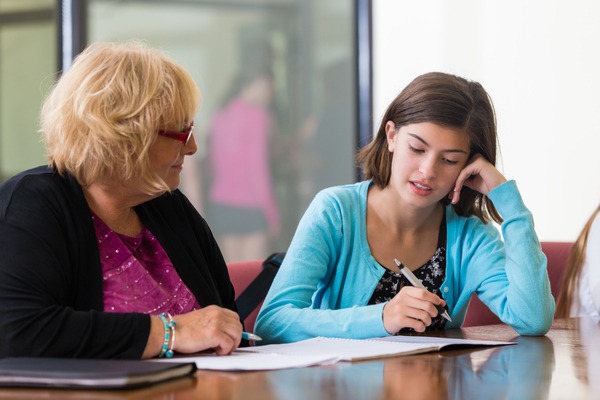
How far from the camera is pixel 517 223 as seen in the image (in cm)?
212

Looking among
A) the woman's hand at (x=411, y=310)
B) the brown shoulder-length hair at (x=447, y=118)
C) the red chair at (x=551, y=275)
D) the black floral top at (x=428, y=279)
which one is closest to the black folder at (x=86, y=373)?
the woman's hand at (x=411, y=310)

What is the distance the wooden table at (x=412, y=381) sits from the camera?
1.14 metres

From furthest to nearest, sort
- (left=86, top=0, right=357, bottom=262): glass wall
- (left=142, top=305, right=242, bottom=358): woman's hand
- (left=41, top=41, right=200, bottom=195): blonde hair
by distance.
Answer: (left=86, top=0, right=357, bottom=262): glass wall, (left=41, top=41, right=200, bottom=195): blonde hair, (left=142, top=305, right=242, bottom=358): woman's hand

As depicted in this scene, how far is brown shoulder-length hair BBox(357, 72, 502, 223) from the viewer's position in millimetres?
2086

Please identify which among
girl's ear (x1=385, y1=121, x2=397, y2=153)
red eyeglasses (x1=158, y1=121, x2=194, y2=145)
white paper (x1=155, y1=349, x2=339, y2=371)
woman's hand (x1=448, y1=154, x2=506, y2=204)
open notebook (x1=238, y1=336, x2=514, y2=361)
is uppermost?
red eyeglasses (x1=158, y1=121, x2=194, y2=145)

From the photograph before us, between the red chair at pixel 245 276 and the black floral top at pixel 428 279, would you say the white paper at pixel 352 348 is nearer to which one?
the black floral top at pixel 428 279

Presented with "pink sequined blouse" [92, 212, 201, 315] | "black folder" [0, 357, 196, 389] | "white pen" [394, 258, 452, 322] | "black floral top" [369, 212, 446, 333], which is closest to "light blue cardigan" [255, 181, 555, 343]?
"black floral top" [369, 212, 446, 333]

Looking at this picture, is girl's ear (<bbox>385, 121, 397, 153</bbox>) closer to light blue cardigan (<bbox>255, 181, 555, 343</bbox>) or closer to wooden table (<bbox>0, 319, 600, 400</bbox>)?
light blue cardigan (<bbox>255, 181, 555, 343</bbox>)

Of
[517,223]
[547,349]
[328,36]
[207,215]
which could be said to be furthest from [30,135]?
[547,349]

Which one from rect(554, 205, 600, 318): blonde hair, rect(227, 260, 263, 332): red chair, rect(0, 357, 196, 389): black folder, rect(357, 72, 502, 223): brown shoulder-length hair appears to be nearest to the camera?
rect(0, 357, 196, 389): black folder

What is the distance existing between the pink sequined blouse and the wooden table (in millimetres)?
382

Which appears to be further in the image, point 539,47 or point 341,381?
point 539,47

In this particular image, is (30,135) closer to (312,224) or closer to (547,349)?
(312,224)

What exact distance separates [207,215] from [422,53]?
123cm
